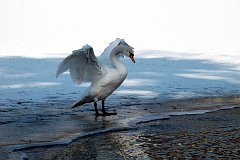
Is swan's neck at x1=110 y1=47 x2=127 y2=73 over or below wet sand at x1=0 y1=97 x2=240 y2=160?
over

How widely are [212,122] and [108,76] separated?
1884 millimetres

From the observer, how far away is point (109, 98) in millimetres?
10734

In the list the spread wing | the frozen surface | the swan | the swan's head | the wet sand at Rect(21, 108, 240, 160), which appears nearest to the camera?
the wet sand at Rect(21, 108, 240, 160)

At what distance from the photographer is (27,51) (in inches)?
706

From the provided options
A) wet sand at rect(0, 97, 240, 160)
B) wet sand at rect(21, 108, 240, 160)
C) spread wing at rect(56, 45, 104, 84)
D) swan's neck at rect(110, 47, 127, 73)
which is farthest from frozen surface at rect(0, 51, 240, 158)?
swan's neck at rect(110, 47, 127, 73)

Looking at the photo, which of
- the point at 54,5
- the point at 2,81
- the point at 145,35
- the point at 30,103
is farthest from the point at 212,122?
the point at 54,5

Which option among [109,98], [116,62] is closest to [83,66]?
[116,62]

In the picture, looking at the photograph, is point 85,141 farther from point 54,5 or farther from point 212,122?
point 54,5

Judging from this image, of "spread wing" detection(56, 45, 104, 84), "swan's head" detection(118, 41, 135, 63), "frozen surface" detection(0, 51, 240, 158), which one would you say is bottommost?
"frozen surface" detection(0, 51, 240, 158)

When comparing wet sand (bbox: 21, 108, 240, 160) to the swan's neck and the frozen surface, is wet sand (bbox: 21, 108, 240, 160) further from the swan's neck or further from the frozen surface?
the swan's neck

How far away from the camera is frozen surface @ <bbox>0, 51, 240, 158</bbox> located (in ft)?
24.4

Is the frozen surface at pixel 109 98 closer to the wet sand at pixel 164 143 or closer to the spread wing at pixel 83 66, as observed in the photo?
the wet sand at pixel 164 143

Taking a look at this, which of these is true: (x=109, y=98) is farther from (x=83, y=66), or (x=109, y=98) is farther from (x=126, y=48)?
(x=83, y=66)

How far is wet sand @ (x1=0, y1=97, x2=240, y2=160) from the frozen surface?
0.06m
